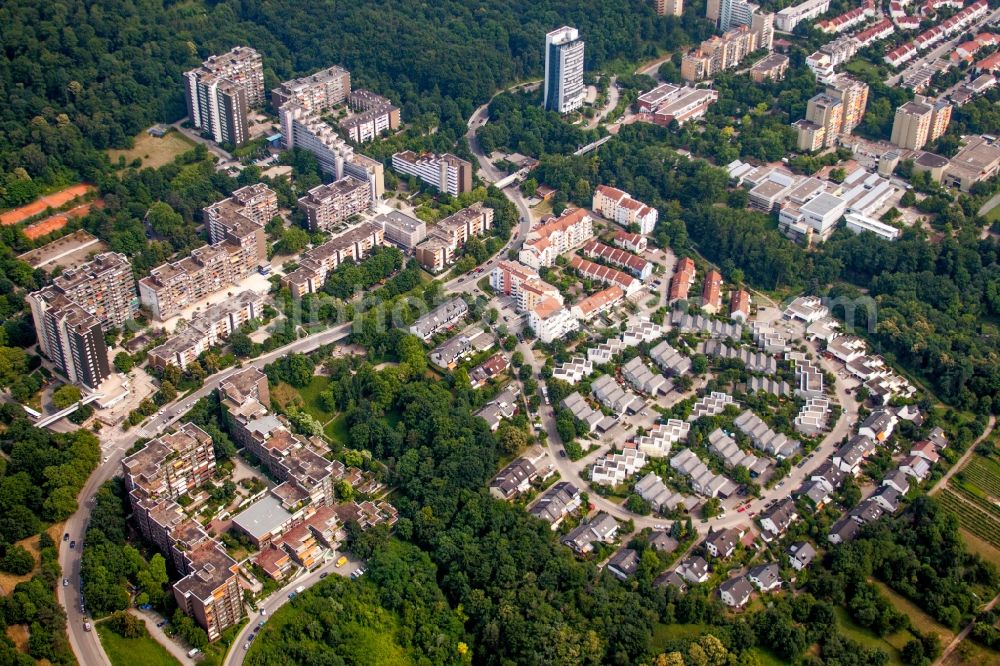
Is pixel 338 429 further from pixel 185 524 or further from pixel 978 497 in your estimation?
pixel 978 497

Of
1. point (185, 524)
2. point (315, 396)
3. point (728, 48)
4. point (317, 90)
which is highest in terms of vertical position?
point (728, 48)

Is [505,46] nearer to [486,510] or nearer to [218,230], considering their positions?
[218,230]

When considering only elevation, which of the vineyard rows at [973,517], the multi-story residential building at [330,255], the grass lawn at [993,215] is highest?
the multi-story residential building at [330,255]

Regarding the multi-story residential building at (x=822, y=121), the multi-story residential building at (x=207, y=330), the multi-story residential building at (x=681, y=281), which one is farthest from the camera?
the multi-story residential building at (x=822, y=121)

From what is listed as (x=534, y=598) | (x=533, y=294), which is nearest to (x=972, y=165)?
(x=533, y=294)

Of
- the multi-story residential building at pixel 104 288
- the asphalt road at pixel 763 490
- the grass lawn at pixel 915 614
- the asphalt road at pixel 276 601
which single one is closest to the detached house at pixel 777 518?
the asphalt road at pixel 763 490

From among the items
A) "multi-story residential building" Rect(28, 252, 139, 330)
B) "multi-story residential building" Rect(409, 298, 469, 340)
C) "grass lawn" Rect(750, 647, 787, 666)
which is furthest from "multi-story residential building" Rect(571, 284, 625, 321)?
"multi-story residential building" Rect(28, 252, 139, 330)

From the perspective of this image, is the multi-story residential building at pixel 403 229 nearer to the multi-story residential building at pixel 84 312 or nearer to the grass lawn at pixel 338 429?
the grass lawn at pixel 338 429
